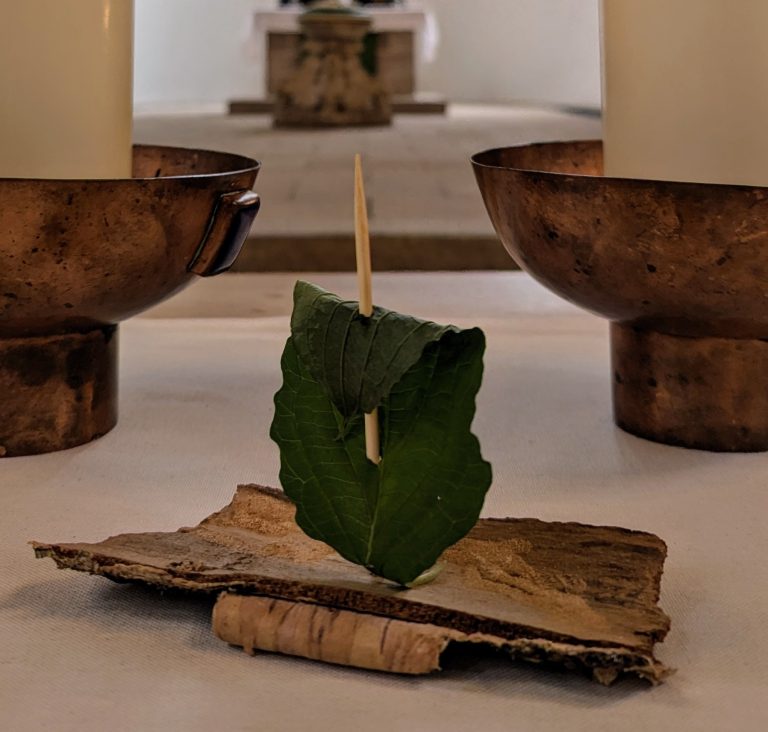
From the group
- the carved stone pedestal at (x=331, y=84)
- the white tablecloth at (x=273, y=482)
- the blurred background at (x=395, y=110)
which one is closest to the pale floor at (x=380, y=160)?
the blurred background at (x=395, y=110)

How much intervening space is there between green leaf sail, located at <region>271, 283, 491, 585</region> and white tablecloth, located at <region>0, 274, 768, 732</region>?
53 mm

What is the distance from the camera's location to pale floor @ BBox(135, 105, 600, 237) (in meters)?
1.95

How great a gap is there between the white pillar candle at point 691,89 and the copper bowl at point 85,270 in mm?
250

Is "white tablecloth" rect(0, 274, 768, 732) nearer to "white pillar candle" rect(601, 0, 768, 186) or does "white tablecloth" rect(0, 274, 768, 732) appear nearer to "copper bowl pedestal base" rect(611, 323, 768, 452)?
"copper bowl pedestal base" rect(611, 323, 768, 452)

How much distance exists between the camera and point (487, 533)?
53 centimetres

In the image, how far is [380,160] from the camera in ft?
9.53

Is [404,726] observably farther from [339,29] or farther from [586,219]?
[339,29]

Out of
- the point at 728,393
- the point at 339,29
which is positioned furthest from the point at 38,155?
the point at 339,29

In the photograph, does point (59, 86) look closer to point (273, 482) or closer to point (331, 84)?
point (273, 482)

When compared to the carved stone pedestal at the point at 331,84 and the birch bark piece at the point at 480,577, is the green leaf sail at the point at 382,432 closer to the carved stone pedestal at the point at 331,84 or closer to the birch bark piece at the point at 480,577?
the birch bark piece at the point at 480,577

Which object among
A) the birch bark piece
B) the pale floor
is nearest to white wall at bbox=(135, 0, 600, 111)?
the pale floor

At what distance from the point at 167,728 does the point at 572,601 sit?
0.16m

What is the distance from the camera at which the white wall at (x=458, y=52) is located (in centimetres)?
677

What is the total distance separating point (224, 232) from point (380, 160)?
2.24 meters
